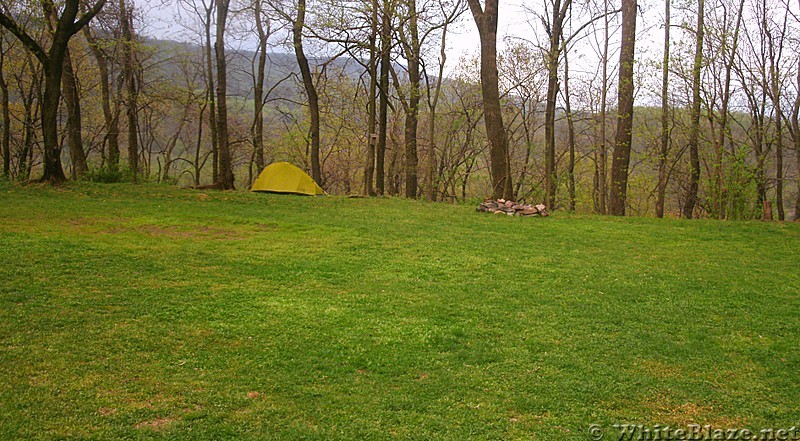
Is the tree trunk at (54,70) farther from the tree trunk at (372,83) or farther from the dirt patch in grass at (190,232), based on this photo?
the tree trunk at (372,83)

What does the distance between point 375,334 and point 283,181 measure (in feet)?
38.3

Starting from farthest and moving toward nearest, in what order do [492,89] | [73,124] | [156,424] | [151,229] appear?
[492,89]
[73,124]
[151,229]
[156,424]

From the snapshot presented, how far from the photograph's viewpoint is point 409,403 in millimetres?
3637

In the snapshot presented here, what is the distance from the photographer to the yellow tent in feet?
51.8

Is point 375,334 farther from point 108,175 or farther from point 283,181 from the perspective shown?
point 108,175

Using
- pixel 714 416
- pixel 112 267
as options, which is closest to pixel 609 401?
pixel 714 416

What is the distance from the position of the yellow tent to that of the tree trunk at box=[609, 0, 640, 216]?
28.7 feet

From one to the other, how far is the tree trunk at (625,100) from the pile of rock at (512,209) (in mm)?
4203

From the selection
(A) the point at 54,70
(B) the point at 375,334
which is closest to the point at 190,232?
(B) the point at 375,334

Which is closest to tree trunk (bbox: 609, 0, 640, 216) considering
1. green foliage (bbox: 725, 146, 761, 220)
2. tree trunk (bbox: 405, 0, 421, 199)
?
green foliage (bbox: 725, 146, 761, 220)

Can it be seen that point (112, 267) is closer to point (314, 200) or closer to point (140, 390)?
point (140, 390)

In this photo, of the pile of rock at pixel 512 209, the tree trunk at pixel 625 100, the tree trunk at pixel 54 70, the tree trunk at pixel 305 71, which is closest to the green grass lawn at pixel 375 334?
the pile of rock at pixel 512 209

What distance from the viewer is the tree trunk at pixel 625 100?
1520 cm

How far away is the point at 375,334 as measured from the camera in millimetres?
4805
